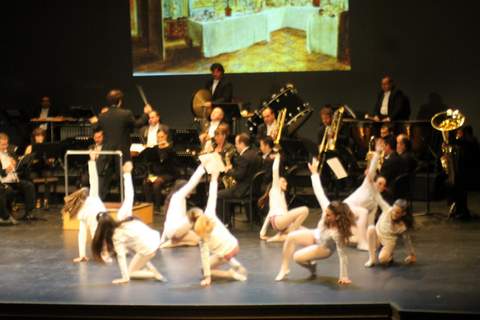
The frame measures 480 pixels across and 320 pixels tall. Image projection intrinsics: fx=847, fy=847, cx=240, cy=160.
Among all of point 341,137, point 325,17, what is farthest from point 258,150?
point 325,17

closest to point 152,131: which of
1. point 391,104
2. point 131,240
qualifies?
point 391,104

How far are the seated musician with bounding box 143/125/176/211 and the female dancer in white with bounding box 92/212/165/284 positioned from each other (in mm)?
3427

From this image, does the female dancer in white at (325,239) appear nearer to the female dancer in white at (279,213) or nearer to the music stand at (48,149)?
the female dancer in white at (279,213)

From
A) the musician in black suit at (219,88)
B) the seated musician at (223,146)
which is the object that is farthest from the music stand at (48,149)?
the seated musician at (223,146)

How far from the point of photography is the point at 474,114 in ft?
43.4

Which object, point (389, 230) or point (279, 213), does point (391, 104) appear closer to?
point (279, 213)

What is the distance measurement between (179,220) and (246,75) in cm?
545

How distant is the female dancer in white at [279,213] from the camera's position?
9102 millimetres

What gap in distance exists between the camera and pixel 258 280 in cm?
759

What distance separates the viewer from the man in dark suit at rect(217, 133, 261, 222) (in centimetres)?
980

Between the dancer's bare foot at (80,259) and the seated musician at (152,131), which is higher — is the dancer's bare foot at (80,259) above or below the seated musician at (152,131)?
below

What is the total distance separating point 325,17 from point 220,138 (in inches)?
162

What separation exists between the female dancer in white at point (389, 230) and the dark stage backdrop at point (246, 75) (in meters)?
5.71

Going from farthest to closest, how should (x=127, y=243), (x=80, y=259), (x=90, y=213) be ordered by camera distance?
(x=80, y=259), (x=90, y=213), (x=127, y=243)
